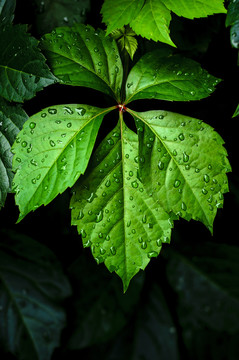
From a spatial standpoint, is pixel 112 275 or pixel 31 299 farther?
pixel 112 275

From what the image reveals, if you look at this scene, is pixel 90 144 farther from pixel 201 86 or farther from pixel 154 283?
pixel 154 283

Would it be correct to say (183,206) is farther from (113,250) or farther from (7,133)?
(7,133)

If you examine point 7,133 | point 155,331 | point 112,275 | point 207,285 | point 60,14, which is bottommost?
point 155,331

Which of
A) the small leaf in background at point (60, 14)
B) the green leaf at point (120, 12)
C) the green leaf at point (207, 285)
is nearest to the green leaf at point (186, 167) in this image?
the green leaf at point (120, 12)

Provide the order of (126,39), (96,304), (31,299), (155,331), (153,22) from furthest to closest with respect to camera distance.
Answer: (155,331)
(96,304)
(31,299)
(126,39)
(153,22)

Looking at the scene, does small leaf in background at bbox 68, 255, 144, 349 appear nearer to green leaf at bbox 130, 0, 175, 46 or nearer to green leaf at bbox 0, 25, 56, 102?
green leaf at bbox 0, 25, 56, 102

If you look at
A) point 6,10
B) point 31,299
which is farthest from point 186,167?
point 31,299

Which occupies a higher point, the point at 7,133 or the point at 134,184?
the point at 7,133
